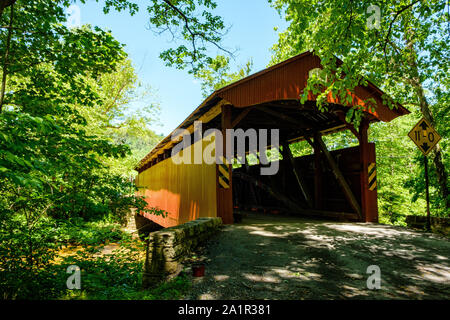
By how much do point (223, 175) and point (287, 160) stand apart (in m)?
4.53

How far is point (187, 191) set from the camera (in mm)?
6910

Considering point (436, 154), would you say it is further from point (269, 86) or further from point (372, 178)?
point (269, 86)

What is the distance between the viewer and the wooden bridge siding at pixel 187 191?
5.53 meters

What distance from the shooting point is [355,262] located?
3.06m

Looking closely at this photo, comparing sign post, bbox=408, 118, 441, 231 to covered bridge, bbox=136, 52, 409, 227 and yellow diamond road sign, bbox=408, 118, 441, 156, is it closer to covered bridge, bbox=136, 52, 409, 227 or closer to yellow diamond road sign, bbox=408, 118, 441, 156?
yellow diamond road sign, bbox=408, 118, 441, 156

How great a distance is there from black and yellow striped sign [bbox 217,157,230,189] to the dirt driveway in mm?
1019

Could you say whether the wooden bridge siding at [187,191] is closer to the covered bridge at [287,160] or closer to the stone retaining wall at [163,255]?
the covered bridge at [287,160]

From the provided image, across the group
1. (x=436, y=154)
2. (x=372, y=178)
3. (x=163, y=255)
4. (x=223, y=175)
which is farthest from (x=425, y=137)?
(x=163, y=255)

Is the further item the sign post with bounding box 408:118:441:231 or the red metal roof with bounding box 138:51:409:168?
the red metal roof with bounding box 138:51:409:168

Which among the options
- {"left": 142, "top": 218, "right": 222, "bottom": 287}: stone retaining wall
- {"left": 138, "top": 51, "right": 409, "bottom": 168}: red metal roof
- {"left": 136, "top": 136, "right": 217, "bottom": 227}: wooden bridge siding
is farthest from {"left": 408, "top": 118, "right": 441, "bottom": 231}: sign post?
{"left": 142, "top": 218, "right": 222, "bottom": 287}: stone retaining wall

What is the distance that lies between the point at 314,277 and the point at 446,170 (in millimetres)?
10029

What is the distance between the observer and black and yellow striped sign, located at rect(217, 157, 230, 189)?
17.0ft

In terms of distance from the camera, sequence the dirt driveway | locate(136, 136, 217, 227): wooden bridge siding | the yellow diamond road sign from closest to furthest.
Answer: the dirt driveway, the yellow diamond road sign, locate(136, 136, 217, 227): wooden bridge siding

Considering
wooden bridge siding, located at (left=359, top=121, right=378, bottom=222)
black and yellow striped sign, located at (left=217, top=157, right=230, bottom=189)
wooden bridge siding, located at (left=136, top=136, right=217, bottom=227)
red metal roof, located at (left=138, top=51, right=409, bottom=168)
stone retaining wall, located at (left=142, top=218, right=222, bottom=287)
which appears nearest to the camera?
stone retaining wall, located at (left=142, top=218, right=222, bottom=287)
